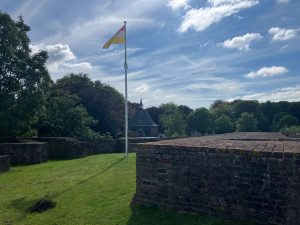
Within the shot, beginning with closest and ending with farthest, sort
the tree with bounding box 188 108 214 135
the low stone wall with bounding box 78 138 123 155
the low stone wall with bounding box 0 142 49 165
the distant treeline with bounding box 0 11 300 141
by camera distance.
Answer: the low stone wall with bounding box 0 142 49 165, the distant treeline with bounding box 0 11 300 141, the low stone wall with bounding box 78 138 123 155, the tree with bounding box 188 108 214 135

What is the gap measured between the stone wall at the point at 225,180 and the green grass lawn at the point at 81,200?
0.28 metres

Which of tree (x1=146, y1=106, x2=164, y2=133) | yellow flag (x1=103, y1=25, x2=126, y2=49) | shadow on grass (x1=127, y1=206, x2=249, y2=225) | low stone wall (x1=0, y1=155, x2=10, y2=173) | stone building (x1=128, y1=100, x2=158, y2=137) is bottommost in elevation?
shadow on grass (x1=127, y1=206, x2=249, y2=225)

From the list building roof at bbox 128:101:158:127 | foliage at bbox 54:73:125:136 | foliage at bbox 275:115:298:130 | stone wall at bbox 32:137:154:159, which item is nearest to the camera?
stone wall at bbox 32:137:154:159

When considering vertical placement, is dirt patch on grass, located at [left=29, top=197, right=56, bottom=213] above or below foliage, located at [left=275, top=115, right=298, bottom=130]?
below

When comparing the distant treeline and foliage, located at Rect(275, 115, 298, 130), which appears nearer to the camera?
the distant treeline

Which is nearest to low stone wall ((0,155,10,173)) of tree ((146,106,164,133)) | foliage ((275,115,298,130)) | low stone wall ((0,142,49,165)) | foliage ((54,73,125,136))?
low stone wall ((0,142,49,165))

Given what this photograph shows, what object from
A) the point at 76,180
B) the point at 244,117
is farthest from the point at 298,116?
the point at 76,180

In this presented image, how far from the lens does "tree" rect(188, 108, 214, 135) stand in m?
57.0

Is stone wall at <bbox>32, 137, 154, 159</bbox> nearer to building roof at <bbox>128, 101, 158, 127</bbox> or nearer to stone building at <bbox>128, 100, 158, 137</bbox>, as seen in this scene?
stone building at <bbox>128, 100, 158, 137</bbox>

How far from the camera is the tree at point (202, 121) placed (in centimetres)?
5703

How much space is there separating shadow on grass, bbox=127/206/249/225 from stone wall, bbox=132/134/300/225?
5.2 inches

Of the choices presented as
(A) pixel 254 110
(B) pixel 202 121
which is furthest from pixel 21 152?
(A) pixel 254 110

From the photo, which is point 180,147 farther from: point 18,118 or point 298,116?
point 298,116

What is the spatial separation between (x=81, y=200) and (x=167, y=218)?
9.11ft
